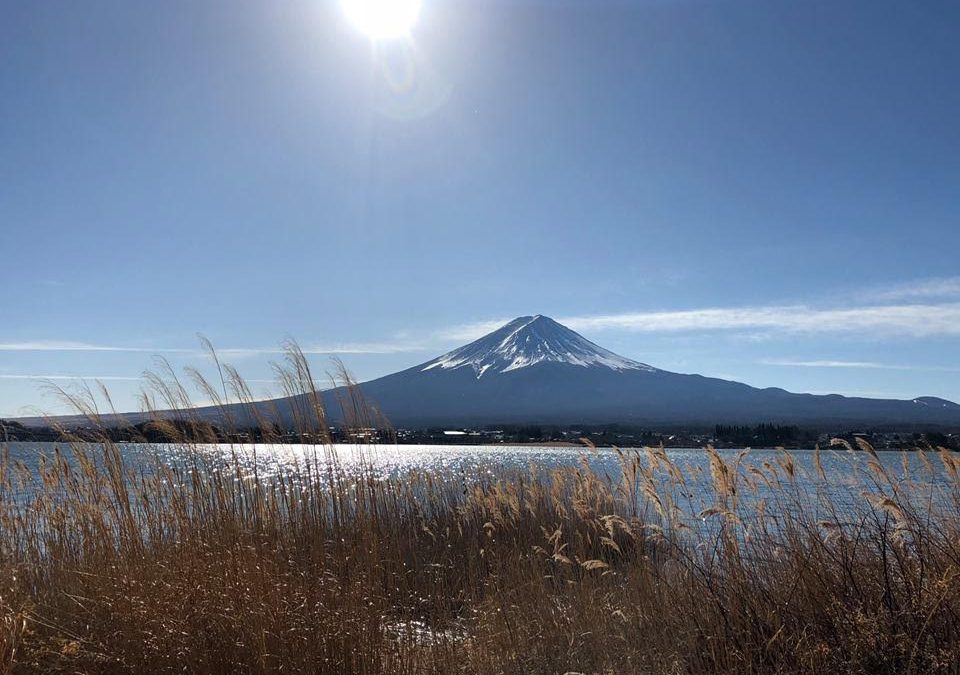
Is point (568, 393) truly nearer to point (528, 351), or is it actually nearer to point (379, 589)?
point (528, 351)

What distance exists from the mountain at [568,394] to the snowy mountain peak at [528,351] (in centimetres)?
22

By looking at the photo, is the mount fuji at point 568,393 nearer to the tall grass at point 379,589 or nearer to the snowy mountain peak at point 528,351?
the snowy mountain peak at point 528,351

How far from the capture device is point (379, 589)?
3.74 metres

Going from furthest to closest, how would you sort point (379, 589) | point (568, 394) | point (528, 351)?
point (528, 351) → point (568, 394) → point (379, 589)

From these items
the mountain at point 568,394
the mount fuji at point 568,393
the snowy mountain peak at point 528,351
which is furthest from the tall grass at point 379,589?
the snowy mountain peak at point 528,351

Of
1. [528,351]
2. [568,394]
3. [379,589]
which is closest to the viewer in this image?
[379,589]

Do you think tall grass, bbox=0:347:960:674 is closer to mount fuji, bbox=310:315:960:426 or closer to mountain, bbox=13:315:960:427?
mountain, bbox=13:315:960:427

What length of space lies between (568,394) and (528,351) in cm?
2474

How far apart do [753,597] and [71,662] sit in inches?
132

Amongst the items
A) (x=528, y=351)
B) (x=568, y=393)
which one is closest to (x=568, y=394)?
(x=568, y=393)

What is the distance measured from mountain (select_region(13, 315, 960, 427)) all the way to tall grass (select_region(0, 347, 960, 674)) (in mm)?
78706

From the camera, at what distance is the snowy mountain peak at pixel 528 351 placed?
130625 millimetres

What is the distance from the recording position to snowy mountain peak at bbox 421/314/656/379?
131 metres

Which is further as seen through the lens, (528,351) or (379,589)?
(528,351)
